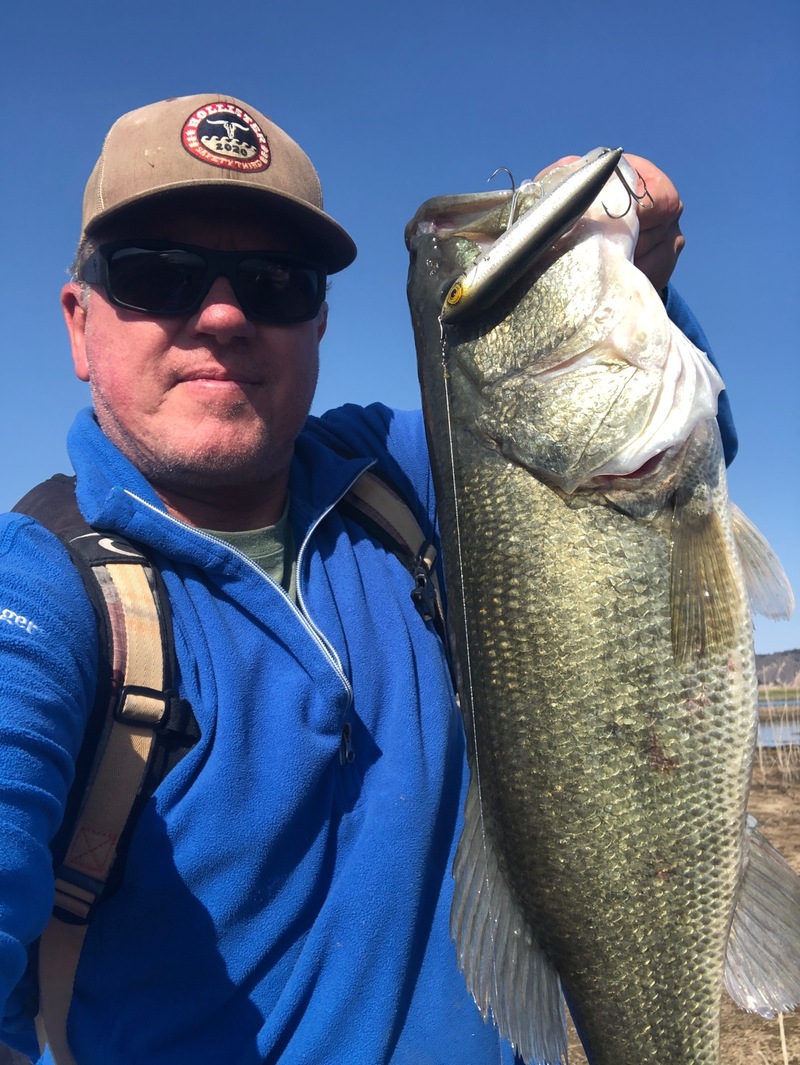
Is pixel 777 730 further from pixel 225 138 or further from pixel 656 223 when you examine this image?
pixel 225 138

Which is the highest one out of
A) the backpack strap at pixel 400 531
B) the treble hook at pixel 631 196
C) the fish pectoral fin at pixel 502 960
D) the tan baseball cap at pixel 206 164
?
the tan baseball cap at pixel 206 164

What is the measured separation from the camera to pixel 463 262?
236 centimetres

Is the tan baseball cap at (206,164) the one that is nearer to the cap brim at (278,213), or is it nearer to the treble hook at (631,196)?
the cap brim at (278,213)

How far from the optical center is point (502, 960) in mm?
2125

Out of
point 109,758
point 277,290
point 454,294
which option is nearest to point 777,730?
point 277,290

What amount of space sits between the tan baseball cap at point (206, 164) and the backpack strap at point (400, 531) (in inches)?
33.0

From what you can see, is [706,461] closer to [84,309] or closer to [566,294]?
[566,294]

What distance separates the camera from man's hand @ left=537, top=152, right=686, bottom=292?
229 centimetres

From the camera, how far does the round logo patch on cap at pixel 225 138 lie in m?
2.65

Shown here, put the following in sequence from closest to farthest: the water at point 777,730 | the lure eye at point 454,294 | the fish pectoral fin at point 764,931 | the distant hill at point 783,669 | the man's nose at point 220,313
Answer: the fish pectoral fin at point 764,931
the lure eye at point 454,294
the man's nose at point 220,313
the water at point 777,730
the distant hill at point 783,669

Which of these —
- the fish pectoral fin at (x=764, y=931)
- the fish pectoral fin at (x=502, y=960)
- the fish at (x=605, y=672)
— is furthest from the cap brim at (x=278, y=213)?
the fish pectoral fin at (x=764, y=931)

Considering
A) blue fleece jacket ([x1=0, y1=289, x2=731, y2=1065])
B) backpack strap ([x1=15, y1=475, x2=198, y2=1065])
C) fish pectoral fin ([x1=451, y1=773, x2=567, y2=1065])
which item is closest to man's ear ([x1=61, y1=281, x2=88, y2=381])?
blue fleece jacket ([x1=0, y1=289, x2=731, y2=1065])

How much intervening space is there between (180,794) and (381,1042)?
817 millimetres

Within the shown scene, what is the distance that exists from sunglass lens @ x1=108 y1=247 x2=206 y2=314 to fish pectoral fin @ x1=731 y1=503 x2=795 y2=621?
1664mm
